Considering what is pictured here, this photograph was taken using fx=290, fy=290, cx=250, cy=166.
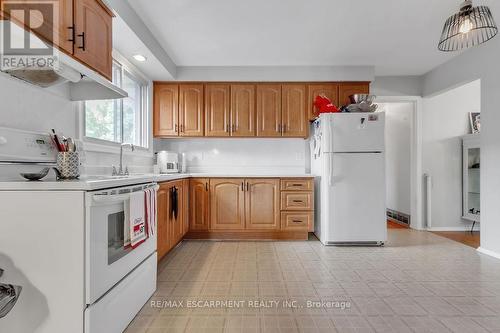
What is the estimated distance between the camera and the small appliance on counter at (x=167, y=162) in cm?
402

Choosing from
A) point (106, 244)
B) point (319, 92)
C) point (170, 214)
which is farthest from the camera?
point (319, 92)

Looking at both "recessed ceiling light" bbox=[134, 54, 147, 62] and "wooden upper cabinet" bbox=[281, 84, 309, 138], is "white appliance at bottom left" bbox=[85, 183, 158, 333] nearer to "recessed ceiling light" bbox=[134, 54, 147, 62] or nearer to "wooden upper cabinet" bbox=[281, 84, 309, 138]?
"recessed ceiling light" bbox=[134, 54, 147, 62]

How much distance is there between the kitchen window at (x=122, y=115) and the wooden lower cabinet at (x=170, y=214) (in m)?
0.80

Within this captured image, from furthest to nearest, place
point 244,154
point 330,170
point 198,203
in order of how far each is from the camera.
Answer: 1. point 244,154
2. point 198,203
3. point 330,170

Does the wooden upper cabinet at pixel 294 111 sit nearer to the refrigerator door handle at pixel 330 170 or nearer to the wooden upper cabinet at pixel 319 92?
the wooden upper cabinet at pixel 319 92

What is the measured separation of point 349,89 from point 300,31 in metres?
1.44

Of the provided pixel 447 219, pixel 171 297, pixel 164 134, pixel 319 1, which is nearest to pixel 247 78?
pixel 164 134

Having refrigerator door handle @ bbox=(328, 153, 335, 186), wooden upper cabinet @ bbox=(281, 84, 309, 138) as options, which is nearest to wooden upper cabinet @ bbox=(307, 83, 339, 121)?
wooden upper cabinet @ bbox=(281, 84, 309, 138)

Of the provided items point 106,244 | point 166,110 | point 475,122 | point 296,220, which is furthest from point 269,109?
point 475,122

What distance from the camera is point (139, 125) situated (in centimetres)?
391

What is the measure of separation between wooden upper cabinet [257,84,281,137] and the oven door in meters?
2.61

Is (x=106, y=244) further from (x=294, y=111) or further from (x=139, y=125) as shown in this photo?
(x=294, y=111)

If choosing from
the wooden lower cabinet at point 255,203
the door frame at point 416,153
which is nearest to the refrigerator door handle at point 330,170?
the wooden lower cabinet at point 255,203

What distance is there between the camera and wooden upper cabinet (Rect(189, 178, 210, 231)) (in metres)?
3.85
